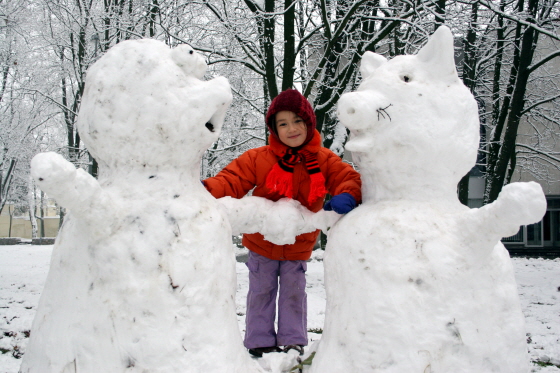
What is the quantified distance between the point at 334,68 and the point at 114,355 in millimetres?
6734

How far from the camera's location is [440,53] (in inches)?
78.2

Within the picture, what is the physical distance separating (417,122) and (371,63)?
1.76 feet

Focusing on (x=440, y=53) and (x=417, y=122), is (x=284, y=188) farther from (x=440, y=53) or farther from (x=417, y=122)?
(x=440, y=53)

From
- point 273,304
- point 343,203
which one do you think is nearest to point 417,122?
point 343,203

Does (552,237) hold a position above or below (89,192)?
below

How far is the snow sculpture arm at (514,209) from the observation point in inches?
61.8

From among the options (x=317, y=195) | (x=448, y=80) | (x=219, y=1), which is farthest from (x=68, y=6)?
(x=448, y=80)

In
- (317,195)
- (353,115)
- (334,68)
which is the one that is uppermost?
(334,68)

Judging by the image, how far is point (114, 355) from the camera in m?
1.63

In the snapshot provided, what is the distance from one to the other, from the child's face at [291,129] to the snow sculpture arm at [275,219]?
570 millimetres

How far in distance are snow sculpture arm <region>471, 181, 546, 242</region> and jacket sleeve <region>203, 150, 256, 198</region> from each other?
144 cm

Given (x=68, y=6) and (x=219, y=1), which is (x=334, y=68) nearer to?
(x=219, y=1)

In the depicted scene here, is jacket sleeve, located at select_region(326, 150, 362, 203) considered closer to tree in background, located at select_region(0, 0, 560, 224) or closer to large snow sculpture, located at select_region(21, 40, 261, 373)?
large snow sculpture, located at select_region(21, 40, 261, 373)

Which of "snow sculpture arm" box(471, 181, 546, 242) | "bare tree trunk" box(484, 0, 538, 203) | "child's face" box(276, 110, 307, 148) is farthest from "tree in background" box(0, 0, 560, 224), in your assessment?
"snow sculpture arm" box(471, 181, 546, 242)
